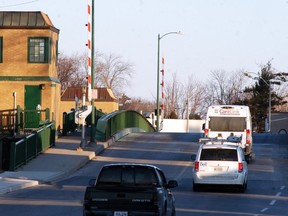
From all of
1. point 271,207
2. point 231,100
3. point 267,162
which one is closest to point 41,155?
point 267,162

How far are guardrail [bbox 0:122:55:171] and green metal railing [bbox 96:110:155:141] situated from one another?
11.3ft

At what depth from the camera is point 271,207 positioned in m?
22.5

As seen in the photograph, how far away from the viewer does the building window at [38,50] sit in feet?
163

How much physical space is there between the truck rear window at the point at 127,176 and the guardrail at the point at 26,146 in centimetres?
1817

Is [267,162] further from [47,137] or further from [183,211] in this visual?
[183,211]

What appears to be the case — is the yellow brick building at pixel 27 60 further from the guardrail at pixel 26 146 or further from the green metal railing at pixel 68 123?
the guardrail at pixel 26 146

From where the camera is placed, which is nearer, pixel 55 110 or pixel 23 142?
pixel 23 142

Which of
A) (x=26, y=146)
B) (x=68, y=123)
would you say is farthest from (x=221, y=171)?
(x=68, y=123)

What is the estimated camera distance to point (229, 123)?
37.3m

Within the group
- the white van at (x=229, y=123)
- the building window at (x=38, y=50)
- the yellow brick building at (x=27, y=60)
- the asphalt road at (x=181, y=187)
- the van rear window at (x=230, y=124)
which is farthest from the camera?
the yellow brick building at (x=27, y=60)

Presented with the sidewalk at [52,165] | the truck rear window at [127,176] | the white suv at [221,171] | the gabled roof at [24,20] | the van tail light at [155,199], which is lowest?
the sidewalk at [52,165]

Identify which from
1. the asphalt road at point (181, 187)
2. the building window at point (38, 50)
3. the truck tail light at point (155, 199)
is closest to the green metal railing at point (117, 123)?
the asphalt road at point (181, 187)

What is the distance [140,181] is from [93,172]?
18.5 metres

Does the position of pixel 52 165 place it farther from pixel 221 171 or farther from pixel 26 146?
pixel 221 171
